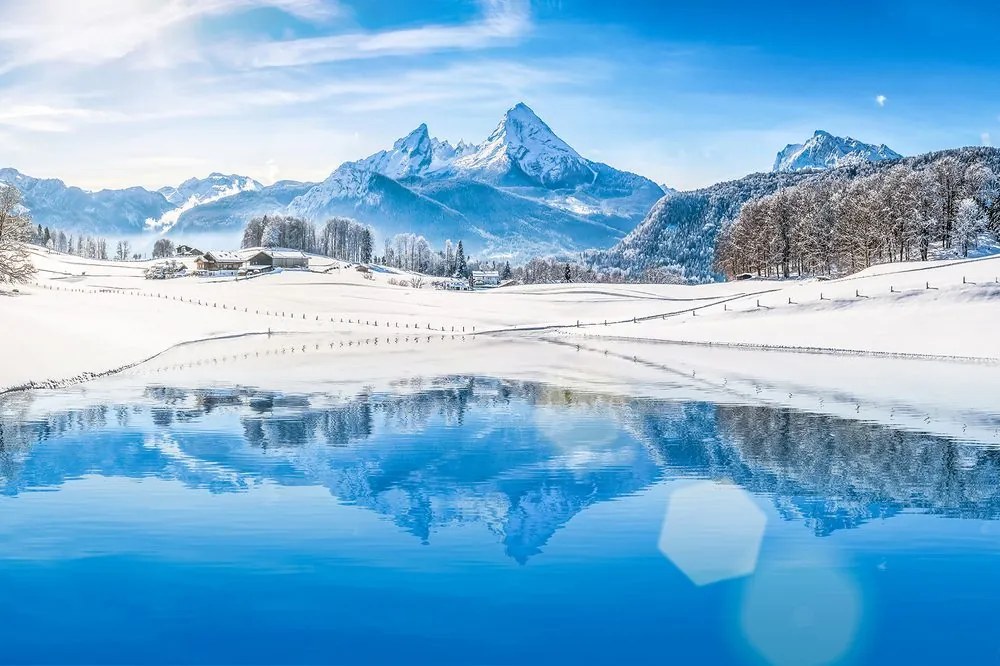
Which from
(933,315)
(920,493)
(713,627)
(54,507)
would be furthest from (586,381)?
(933,315)

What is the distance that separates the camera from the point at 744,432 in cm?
3378

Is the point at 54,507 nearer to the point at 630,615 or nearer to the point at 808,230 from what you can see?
the point at 630,615

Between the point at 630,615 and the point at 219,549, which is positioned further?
the point at 219,549

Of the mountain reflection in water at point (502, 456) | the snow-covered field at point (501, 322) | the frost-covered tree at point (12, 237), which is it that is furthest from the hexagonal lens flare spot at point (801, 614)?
the frost-covered tree at point (12, 237)

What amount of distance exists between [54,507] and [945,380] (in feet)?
146

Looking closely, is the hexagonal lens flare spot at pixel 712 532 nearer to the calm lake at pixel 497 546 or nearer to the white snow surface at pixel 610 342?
the calm lake at pixel 497 546

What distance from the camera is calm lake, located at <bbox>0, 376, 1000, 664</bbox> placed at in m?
14.6

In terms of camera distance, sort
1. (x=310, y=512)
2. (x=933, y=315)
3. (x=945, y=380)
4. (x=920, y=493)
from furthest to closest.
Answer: (x=933, y=315)
(x=945, y=380)
(x=920, y=493)
(x=310, y=512)

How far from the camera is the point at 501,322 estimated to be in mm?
117750

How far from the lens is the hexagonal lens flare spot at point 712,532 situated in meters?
18.0

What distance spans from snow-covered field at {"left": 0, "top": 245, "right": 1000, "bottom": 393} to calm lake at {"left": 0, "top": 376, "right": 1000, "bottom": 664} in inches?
962

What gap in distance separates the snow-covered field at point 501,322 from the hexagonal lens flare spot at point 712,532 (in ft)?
107

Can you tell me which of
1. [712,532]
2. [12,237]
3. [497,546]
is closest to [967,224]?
[12,237]

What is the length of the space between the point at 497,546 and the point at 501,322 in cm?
9868
